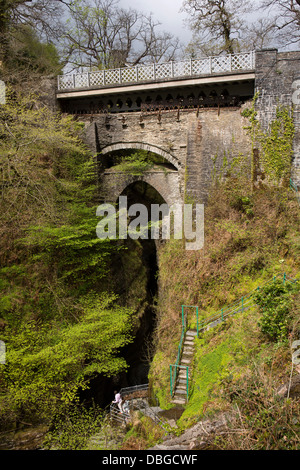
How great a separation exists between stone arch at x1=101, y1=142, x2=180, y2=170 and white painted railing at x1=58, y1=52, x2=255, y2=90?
2.65 metres

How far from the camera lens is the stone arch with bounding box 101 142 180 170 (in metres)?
14.9

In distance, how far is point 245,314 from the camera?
30.8 ft

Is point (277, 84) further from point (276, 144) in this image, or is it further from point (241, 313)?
point (241, 313)

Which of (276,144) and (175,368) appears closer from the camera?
(175,368)

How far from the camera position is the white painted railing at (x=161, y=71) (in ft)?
43.1

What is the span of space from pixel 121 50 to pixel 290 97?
17818mm

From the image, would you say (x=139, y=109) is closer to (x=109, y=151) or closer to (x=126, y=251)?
(x=109, y=151)

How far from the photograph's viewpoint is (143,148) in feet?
50.2

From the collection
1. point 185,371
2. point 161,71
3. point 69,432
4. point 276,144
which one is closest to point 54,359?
point 69,432

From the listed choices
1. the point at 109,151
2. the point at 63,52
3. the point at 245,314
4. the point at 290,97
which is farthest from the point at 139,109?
the point at 63,52

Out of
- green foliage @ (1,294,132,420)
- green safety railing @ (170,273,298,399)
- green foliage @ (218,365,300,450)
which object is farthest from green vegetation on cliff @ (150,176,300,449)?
green foliage @ (1,294,132,420)

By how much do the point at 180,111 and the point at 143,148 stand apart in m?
2.32

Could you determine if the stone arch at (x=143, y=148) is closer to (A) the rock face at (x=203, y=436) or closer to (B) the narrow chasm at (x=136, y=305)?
(B) the narrow chasm at (x=136, y=305)

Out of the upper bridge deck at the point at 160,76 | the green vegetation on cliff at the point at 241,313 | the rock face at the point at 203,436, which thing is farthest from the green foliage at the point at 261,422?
the upper bridge deck at the point at 160,76
